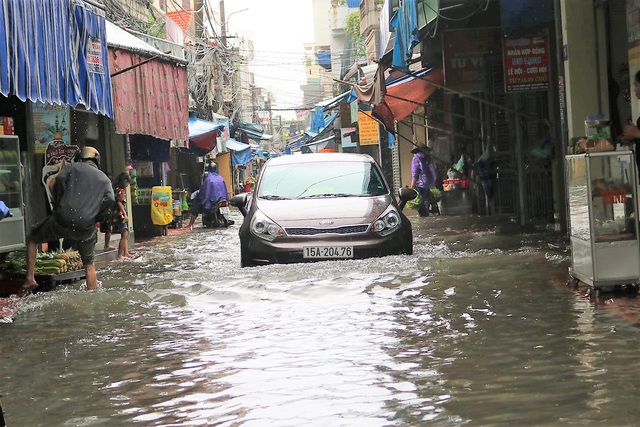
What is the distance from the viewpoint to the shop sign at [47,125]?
15.5 m

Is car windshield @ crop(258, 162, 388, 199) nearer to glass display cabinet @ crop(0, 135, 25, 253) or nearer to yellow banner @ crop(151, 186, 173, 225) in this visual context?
glass display cabinet @ crop(0, 135, 25, 253)

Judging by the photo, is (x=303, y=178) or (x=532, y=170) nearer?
(x=303, y=178)

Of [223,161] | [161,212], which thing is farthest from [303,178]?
[223,161]

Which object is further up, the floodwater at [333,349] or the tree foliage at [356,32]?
the tree foliage at [356,32]

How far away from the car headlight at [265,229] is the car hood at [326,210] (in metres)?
0.07

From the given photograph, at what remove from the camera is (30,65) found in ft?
35.0

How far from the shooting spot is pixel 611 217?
8.29 m

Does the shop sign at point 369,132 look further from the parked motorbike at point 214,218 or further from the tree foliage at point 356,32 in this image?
the tree foliage at point 356,32

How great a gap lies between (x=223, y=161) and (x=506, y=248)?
146 ft

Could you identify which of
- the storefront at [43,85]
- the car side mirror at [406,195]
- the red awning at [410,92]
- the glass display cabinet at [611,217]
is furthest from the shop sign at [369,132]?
the glass display cabinet at [611,217]

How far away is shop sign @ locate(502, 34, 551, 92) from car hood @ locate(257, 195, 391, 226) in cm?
457

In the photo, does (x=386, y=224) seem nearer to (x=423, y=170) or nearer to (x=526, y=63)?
(x=526, y=63)

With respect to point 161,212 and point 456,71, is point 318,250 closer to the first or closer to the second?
point 456,71

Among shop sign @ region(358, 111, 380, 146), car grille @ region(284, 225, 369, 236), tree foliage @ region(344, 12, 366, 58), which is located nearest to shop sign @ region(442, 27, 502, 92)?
car grille @ region(284, 225, 369, 236)
